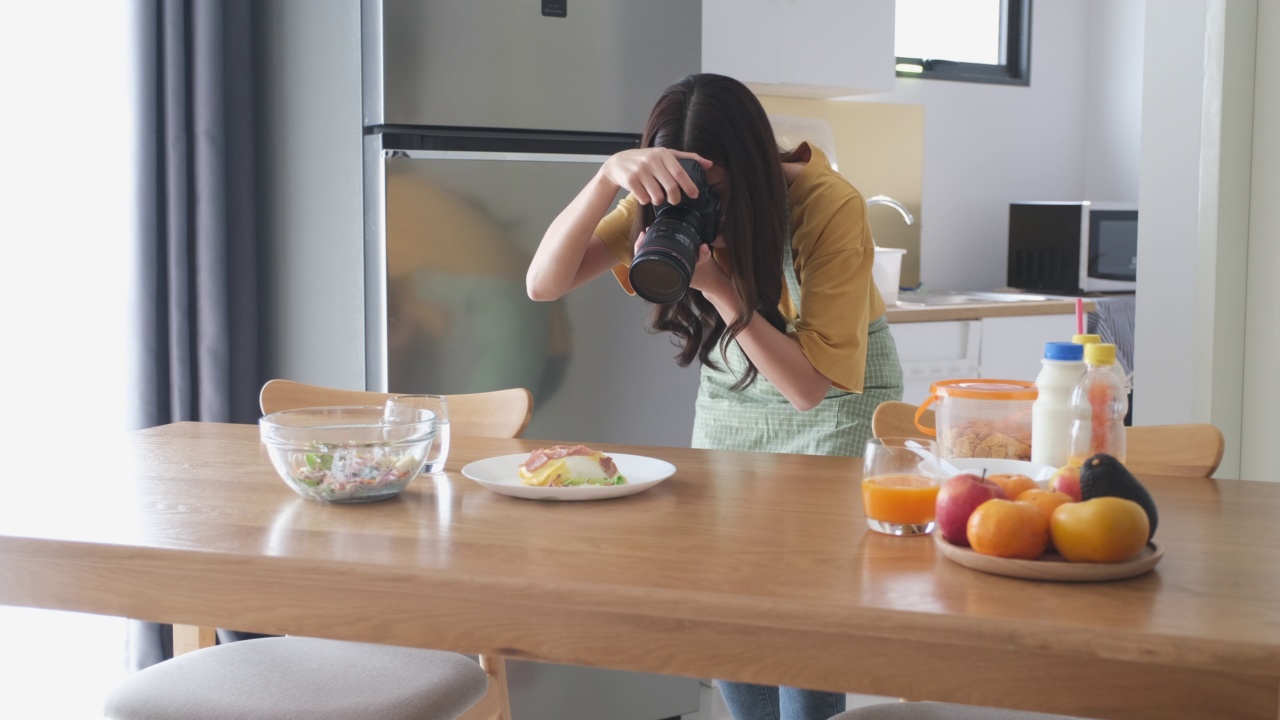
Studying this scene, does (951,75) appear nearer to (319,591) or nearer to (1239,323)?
(1239,323)

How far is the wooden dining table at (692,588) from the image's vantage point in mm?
839

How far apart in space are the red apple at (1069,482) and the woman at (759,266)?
51 cm

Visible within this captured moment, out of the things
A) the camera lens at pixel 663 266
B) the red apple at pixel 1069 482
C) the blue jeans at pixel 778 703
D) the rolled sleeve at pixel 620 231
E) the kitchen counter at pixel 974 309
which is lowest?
the blue jeans at pixel 778 703

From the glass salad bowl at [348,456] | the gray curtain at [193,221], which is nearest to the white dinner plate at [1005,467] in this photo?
the glass salad bowl at [348,456]

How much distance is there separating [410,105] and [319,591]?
144 cm

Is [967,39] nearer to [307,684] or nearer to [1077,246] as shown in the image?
[1077,246]

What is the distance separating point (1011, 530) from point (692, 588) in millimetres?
252

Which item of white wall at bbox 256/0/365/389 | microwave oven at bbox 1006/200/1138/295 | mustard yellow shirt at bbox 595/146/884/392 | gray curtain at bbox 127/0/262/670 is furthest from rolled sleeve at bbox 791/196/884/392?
microwave oven at bbox 1006/200/1138/295

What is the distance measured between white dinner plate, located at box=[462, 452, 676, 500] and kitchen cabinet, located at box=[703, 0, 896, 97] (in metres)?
1.94

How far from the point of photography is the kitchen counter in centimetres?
328

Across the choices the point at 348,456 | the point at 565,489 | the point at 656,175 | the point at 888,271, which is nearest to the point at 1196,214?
the point at 888,271

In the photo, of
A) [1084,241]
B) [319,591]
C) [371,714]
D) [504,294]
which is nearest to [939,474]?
[319,591]

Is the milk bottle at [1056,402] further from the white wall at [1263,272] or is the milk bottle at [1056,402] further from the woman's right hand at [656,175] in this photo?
the white wall at [1263,272]

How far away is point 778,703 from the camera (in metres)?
1.63
